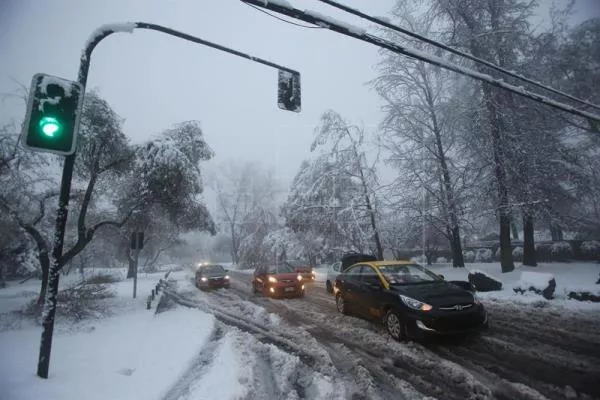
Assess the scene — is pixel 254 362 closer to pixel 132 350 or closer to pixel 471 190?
pixel 132 350

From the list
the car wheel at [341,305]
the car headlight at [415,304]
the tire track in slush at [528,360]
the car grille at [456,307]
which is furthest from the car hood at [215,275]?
the car grille at [456,307]

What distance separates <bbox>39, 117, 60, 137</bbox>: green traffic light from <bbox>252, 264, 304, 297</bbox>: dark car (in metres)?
9.96

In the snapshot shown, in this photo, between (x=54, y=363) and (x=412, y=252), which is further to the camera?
(x=412, y=252)

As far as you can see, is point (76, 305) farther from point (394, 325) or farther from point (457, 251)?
point (457, 251)

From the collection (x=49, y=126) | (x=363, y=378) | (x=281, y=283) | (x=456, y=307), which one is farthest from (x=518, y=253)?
(x=49, y=126)

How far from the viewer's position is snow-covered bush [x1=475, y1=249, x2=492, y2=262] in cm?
2873

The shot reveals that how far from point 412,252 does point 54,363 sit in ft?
103

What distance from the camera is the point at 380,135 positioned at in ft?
64.5

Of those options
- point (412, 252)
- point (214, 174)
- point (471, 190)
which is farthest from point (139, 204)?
point (214, 174)

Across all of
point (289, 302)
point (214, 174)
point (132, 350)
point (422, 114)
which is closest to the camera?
point (132, 350)

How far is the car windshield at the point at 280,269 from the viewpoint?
47.0 ft

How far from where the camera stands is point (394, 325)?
22.1ft

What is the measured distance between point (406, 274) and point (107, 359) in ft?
21.7

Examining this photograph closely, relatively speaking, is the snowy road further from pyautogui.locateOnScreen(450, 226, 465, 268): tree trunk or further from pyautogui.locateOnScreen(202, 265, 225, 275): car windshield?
pyautogui.locateOnScreen(202, 265, 225, 275): car windshield
